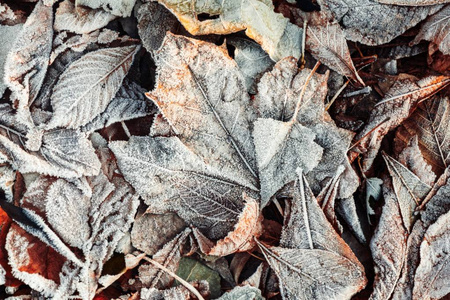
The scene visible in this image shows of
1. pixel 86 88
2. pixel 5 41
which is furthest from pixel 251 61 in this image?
pixel 5 41

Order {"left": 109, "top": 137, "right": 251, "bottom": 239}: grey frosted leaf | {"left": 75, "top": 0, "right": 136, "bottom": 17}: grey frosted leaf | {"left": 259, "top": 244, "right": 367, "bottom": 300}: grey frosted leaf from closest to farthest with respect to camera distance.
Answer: {"left": 259, "top": 244, "right": 367, "bottom": 300}: grey frosted leaf, {"left": 109, "top": 137, "right": 251, "bottom": 239}: grey frosted leaf, {"left": 75, "top": 0, "right": 136, "bottom": 17}: grey frosted leaf

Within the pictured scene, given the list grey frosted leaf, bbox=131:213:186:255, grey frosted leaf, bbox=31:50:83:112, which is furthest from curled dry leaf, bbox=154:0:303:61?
grey frosted leaf, bbox=131:213:186:255

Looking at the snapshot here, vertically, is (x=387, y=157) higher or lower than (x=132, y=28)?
lower

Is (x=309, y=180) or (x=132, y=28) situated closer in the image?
(x=309, y=180)

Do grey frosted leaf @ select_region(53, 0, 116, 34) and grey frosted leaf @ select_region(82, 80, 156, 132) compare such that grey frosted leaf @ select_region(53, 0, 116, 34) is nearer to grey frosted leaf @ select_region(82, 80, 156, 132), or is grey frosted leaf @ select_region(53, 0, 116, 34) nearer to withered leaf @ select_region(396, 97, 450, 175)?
grey frosted leaf @ select_region(82, 80, 156, 132)

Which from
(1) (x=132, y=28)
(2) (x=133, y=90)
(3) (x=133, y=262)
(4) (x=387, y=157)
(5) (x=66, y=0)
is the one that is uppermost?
(5) (x=66, y=0)

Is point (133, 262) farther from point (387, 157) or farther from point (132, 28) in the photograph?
point (387, 157)

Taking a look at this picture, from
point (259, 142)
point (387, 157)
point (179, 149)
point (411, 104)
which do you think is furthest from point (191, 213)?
point (411, 104)

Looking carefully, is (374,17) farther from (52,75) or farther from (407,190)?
(52,75)
